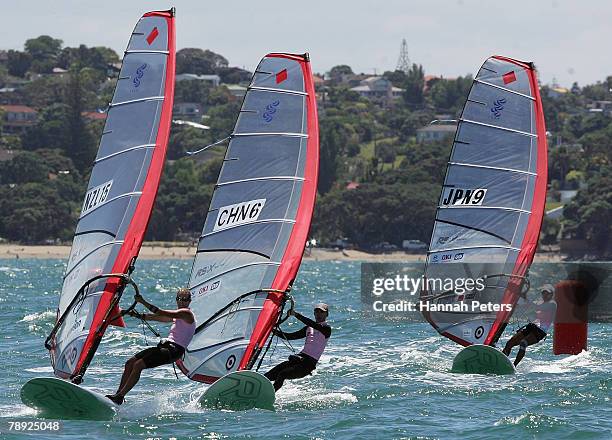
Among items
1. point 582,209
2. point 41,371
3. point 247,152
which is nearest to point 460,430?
point 247,152

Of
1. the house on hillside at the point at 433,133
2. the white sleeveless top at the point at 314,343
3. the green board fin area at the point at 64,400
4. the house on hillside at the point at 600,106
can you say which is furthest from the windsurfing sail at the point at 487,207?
the house on hillside at the point at 600,106

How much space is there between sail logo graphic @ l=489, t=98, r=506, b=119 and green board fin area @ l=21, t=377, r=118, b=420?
27.6ft

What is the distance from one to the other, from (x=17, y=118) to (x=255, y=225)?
130844 mm

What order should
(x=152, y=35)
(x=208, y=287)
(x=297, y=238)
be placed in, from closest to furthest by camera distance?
(x=152, y=35) < (x=208, y=287) < (x=297, y=238)

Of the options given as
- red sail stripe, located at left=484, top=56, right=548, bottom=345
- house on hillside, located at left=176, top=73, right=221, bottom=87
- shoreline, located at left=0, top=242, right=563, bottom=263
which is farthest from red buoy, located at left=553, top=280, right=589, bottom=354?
house on hillside, located at left=176, top=73, right=221, bottom=87

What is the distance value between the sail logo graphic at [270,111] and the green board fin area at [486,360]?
4.45m

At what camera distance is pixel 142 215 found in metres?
15.2

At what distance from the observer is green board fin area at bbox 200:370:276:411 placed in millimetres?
14977

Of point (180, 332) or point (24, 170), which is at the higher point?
point (24, 170)

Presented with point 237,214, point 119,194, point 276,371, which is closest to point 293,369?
point 276,371

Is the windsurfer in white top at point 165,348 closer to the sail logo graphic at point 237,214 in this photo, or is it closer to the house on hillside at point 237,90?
the sail logo graphic at point 237,214

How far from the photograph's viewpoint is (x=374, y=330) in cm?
2664

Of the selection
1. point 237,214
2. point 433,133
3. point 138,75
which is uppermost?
point 433,133

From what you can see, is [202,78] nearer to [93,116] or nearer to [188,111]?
[188,111]
